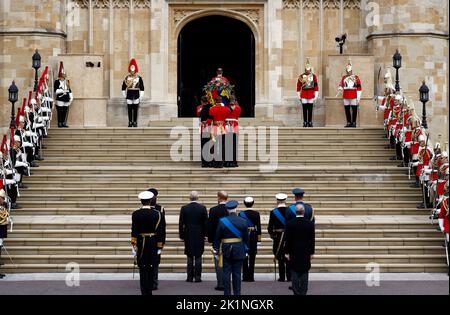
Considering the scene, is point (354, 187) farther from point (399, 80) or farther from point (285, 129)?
point (399, 80)

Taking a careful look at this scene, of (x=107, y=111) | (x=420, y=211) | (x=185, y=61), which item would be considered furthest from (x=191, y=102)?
(x=420, y=211)

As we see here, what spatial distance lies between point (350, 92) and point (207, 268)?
39.2 ft

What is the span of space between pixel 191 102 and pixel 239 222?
20.5m

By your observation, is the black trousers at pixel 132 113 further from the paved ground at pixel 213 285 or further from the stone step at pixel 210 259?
the paved ground at pixel 213 285

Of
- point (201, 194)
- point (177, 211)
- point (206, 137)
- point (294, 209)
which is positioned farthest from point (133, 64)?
point (294, 209)

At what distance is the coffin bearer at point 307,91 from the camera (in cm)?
3025

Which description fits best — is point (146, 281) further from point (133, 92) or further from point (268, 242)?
point (133, 92)

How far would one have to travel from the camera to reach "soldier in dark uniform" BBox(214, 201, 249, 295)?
627 inches

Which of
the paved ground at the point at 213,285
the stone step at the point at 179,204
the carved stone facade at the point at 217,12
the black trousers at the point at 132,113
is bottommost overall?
the paved ground at the point at 213,285

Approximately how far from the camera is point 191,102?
36.2 m

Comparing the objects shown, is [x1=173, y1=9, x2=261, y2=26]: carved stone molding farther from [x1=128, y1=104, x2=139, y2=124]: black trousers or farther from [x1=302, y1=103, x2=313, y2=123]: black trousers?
[x1=128, y1=104, x2=139, y2=124]: black trousers

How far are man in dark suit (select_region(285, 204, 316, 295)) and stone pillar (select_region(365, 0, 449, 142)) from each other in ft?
54.2

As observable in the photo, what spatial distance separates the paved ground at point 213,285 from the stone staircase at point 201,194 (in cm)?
68

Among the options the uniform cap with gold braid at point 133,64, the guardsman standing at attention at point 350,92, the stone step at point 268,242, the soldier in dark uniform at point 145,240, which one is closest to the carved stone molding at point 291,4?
the guardsman standing at attention at point 350,92
